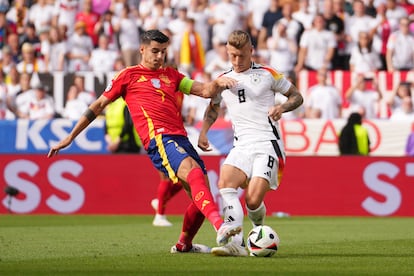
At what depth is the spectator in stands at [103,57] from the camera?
2488 cm

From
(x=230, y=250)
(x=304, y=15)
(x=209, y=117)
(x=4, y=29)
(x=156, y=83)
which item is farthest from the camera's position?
(x=4, y=29)

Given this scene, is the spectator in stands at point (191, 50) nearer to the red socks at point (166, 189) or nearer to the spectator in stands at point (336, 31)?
the spectator in stands at point (336, 31)

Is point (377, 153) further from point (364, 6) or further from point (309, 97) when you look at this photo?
point (364, 6)

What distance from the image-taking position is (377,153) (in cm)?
2200

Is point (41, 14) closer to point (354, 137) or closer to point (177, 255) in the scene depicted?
point (354, 137)

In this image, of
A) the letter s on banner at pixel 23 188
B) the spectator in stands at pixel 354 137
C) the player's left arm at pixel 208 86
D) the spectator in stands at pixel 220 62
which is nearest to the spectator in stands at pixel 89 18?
the spectator in stands at pixel 220 62

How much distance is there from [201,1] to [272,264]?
52.6ft

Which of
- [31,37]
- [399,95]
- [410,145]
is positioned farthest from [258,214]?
[31,37]

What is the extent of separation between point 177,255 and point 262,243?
892 millimetres

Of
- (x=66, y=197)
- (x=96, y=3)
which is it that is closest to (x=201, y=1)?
(x=96, y=3)

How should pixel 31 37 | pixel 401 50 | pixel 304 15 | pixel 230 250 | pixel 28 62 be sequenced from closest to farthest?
1. pixel 230 250
2. pixel 401 50
3. pixel 28 62
4. pixel 304 15
5. pixel 31 37

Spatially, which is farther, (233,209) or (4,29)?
(4,29)

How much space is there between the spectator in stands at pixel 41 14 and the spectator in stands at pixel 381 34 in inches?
284

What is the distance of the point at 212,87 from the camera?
11453 millimetres
